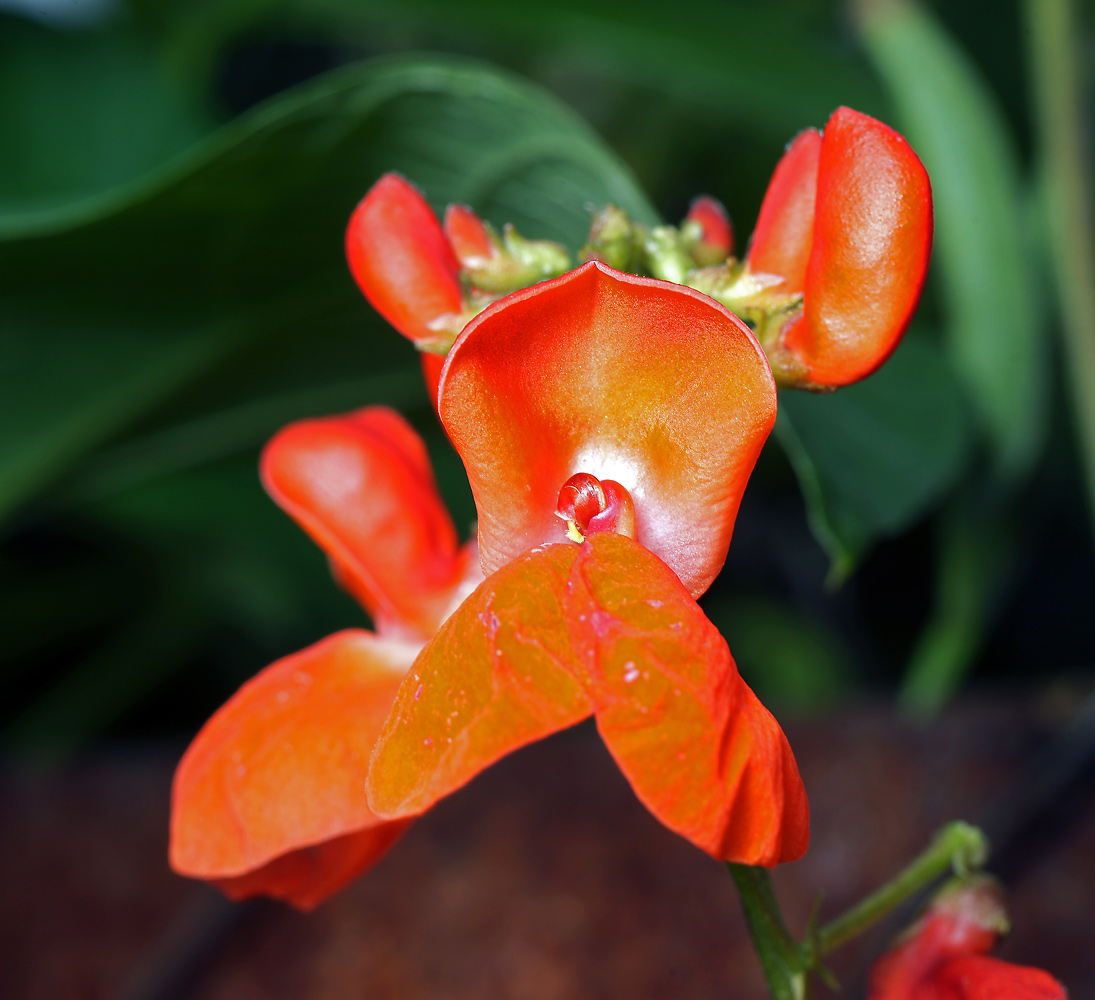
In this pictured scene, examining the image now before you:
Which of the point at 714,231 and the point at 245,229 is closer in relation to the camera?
the point at 714,231

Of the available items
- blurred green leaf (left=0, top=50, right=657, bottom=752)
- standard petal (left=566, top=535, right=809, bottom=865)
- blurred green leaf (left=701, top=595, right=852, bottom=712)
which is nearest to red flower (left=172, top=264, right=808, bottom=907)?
standard petal (left=566, top=535, right=809, bottom=865)

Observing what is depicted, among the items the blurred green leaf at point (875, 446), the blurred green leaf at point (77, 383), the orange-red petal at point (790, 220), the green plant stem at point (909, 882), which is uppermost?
the orange-red petal at point (790, 220)

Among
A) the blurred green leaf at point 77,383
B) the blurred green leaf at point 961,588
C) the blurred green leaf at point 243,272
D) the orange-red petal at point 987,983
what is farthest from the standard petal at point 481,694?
the blurred green leaf at point 961,588

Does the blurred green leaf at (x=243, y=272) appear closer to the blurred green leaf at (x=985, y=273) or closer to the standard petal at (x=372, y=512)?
the standard petal at (x=372, y=512)

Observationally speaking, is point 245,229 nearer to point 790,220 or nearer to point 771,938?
point 790,220

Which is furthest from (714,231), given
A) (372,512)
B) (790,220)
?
(372,512)

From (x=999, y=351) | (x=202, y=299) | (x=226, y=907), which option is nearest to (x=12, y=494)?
(x=202, y=299)
